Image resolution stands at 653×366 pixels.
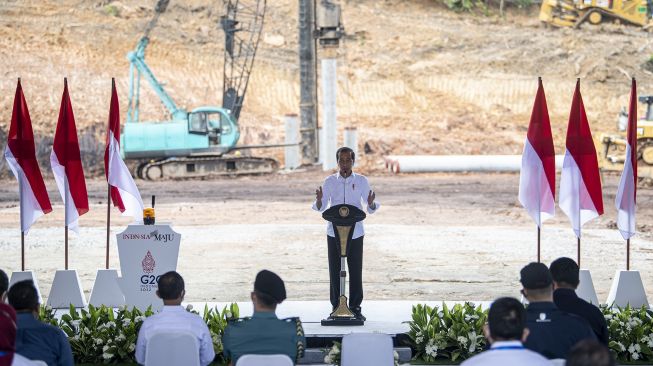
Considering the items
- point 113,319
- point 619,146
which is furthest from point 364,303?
point 619,146

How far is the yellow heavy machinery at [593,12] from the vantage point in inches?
2076

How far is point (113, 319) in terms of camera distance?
10.7m

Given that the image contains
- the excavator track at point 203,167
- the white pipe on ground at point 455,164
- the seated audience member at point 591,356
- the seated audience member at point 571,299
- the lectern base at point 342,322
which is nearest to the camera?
the seated audience member at point 591,356

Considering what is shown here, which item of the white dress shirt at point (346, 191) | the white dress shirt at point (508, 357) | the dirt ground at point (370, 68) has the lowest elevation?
the white dress shirt at point (508, 357)

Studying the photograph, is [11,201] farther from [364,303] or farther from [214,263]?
[364,303]

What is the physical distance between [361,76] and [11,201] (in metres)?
21.3

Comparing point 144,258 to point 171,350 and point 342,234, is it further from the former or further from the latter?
point 171,350

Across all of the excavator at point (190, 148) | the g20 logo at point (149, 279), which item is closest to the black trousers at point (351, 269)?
the g20 logo at point (149, 279)

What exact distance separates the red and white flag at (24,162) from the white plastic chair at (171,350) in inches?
231

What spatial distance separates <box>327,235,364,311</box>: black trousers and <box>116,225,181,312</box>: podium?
1608 millimetres

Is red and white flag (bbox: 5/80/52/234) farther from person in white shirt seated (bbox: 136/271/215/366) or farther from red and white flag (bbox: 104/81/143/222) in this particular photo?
person in white shirt seated (bbox: 136/271/215/366)

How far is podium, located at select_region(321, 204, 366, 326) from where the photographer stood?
11172 mm

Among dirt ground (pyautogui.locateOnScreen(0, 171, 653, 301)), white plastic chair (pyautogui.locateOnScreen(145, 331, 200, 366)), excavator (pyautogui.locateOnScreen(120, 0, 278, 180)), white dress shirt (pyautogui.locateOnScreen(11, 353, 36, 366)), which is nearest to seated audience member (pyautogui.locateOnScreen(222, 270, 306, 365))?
white plastic chair (pyautogui.locateOnScreen(145, 331, 200, 366))

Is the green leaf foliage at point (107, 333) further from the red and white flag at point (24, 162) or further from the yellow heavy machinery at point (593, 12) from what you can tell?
the yellow heavy machinery at point (593, 12)
